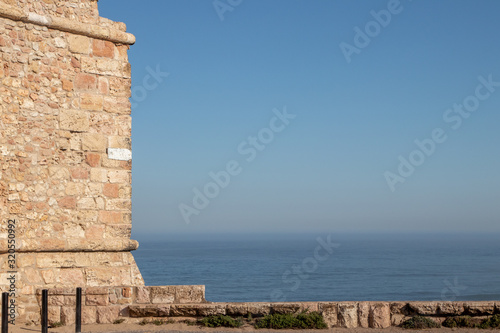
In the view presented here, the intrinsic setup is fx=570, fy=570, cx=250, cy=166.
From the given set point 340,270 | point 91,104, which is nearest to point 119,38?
point 91,104

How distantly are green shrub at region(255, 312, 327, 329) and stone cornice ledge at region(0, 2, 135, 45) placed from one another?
17.0ft

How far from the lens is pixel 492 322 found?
7.91 m

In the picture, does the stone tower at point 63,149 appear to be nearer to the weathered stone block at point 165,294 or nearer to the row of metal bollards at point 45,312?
the row of metal bollards at point 45,312

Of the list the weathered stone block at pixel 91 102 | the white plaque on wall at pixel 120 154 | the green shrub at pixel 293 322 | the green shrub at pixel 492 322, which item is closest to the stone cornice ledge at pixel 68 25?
the weathered stone block at pixel 91 102

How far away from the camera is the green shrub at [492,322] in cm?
788

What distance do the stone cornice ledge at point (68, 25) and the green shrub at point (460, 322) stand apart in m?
6.70

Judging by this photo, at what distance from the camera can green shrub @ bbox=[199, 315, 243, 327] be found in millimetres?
7887

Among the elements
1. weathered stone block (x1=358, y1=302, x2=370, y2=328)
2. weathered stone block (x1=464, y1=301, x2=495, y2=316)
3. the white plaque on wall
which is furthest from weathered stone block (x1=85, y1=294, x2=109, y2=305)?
weathered stone block (x1=464, y1=301, x2=495, y2=316)

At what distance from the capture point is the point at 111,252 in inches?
369

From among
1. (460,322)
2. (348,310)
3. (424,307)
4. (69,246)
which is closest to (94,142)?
(69,246)

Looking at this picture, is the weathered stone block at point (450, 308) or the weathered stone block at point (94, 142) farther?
the weathered stone block at point (94, 142)

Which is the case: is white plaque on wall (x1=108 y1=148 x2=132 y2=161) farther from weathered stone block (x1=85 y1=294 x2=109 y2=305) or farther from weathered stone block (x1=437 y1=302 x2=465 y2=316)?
weathered stone block (x1=437 y1=302 x2=465 y2=316)

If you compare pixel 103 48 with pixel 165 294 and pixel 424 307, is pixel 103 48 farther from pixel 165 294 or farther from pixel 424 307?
pixel 424 307

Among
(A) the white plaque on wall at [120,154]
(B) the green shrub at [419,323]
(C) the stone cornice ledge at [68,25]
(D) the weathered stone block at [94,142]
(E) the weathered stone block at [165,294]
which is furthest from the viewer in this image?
(A) the white plaque on wall at [120,154]
